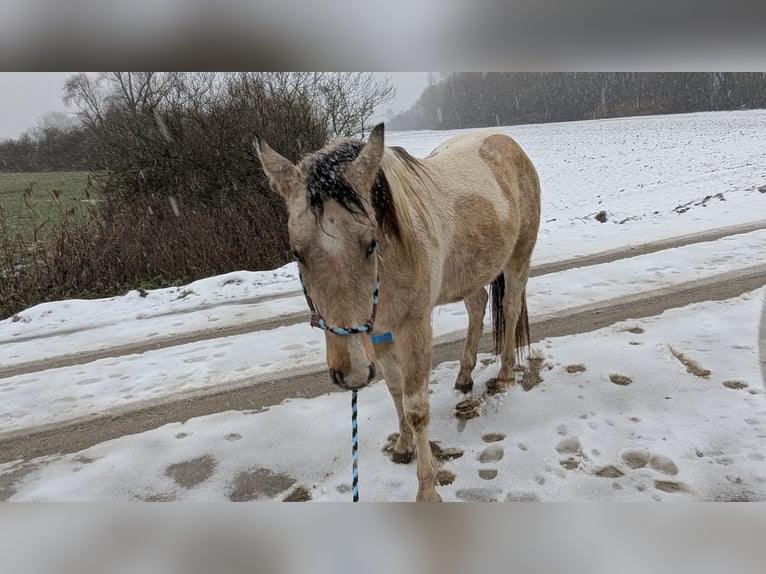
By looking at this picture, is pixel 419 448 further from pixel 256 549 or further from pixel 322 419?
pixel 256 549

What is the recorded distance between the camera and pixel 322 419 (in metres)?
3.32

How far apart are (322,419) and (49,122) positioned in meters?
5.31

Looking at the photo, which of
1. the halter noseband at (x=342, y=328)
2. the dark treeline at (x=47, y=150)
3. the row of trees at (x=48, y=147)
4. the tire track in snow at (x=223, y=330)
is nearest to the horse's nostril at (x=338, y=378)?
the halter noseband at (x=342, y=328)

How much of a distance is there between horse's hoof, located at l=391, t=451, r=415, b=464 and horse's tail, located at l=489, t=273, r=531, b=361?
4.84 ft

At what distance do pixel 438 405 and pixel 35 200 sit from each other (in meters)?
7.54

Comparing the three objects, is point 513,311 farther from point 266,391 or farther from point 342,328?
point 342,328

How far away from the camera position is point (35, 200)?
23.5 ft

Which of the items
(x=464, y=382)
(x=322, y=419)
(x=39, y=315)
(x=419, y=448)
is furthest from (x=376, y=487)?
(x=39, y=315)

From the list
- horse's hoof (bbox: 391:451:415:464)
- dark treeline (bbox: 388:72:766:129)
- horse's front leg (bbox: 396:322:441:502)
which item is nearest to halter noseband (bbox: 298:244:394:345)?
horse's front leg (bbox: 396:322:441:502)

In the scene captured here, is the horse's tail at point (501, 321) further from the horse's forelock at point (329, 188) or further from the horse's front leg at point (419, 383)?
the horse's forelock at point (329, 188)

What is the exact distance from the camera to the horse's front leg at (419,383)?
246 cm

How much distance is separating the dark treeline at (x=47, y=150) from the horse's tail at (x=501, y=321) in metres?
6.00

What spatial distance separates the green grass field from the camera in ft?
22.4
